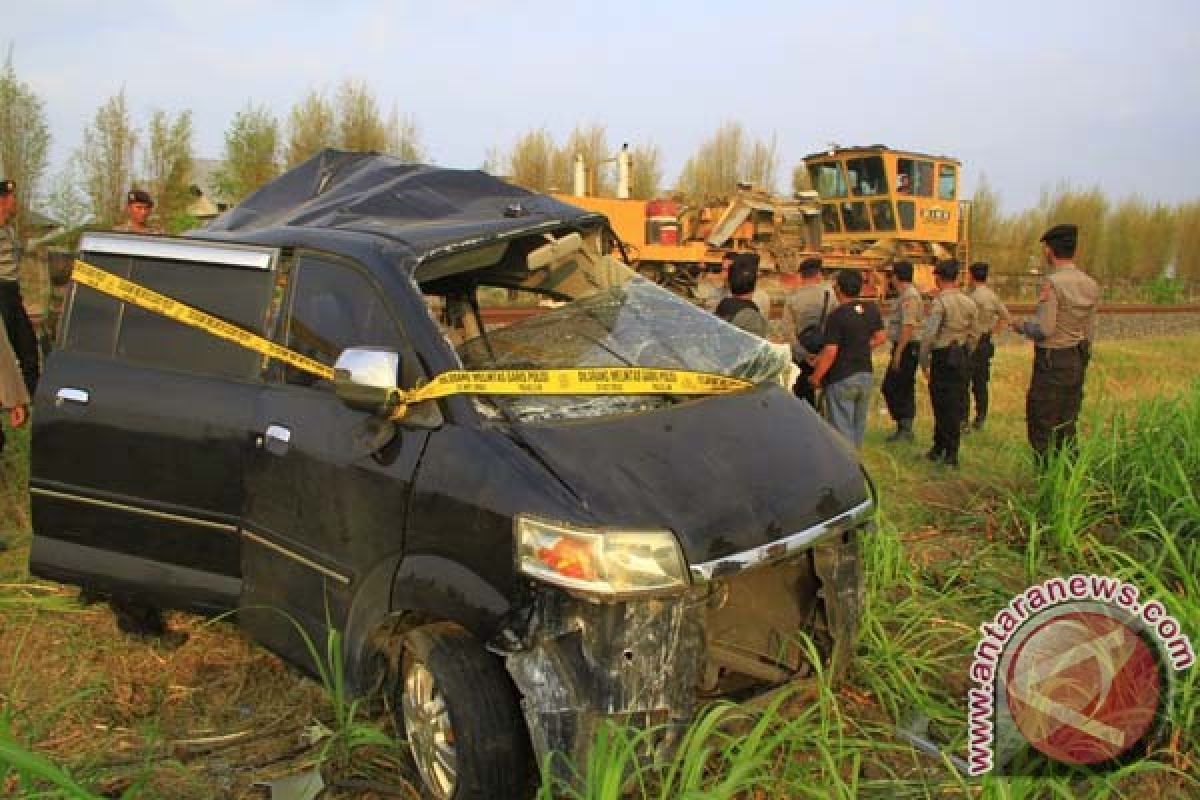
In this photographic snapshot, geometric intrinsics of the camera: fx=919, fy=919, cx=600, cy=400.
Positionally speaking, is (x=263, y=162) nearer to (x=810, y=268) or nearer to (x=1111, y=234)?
(x=810, y=268)

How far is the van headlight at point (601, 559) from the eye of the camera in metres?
2.44

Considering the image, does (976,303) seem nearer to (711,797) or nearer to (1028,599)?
(1028,599)

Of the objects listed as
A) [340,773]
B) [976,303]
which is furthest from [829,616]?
[976,303]

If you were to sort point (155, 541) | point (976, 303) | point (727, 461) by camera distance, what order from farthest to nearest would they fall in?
point (976, 303) < point (155, 541) < point (727, 461)

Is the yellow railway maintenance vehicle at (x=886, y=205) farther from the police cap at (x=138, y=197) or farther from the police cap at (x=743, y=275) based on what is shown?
the police cap at (x=138, y=197)

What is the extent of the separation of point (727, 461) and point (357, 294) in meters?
1.41

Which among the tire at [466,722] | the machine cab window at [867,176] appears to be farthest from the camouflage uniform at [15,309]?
the machine cab window at [867,176]

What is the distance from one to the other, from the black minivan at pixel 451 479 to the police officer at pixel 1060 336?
332cm

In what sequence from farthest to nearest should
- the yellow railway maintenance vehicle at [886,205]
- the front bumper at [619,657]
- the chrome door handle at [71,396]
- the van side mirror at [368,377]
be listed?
the yellow railway maintenance vehicle at [886,205], the chrome door handle at [71,396], the van side mirror at [368,377], the front bumper at [619,657]

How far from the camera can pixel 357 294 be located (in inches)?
126

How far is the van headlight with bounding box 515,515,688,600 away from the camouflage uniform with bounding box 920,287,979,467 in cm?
553

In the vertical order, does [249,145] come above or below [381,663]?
above

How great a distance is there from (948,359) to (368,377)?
20.3ft

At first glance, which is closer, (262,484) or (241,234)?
(262,484)
